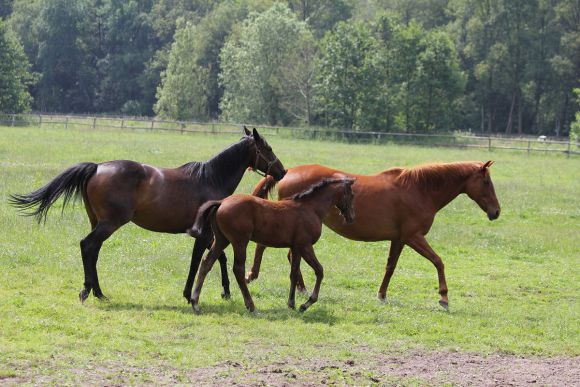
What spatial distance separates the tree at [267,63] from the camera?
75562 mm

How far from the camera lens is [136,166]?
11.0 metres

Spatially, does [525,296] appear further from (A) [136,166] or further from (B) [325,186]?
(A) [136,166]

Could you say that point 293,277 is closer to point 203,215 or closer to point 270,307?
point 270,307

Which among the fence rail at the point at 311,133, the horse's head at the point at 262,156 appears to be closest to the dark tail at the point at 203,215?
the horse's head at the point at 262,156

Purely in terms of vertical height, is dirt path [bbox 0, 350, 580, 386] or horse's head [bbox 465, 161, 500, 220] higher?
horse's head [bbox 465, 161, 500, 220]

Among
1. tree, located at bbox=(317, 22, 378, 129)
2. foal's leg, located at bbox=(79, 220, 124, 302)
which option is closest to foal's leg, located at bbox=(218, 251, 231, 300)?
foal's leg, located at bbox=(79, 220, 124, 302)

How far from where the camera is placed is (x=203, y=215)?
10.3 metres

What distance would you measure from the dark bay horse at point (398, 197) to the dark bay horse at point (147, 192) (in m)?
1.00

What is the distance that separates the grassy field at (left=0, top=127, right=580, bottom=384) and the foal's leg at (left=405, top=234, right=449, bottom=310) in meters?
0.17

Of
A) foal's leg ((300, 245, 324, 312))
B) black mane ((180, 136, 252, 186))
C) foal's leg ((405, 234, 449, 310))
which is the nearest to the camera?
foal's leg ((300, 245, 324, 312))

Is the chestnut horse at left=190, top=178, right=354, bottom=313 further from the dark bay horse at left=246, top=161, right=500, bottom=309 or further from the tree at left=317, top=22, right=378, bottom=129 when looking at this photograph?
the tree at left=317, top=22, right=378, bottom=129

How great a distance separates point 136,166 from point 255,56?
6665 cm

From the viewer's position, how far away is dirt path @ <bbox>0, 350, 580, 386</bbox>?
757 centimetres

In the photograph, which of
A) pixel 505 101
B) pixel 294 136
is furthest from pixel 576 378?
pixel 505 101
